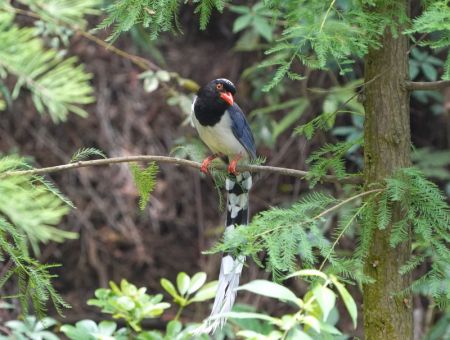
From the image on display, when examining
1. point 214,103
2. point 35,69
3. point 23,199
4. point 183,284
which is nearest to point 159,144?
point 214,103

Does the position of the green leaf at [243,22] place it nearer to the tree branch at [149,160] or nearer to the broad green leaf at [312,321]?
the tree branch at [149,160]

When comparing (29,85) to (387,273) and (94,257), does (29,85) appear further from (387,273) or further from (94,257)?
(94,257)

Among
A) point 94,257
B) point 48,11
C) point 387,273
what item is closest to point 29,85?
point 48,11

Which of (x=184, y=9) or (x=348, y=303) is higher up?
(x=184, y=9)

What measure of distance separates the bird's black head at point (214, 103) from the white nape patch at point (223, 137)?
0.11ft

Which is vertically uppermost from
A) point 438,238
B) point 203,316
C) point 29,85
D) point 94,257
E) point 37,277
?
point 29,85

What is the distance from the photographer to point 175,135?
637cm

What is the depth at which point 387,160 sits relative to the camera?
2.73 m

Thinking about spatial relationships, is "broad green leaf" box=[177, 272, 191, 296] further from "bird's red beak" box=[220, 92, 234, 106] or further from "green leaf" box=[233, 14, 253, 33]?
"green leaf" box=[233, 14, 253, 33]

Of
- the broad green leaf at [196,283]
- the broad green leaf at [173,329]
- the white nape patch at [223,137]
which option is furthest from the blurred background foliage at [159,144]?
the broad green leaf at [173,329]

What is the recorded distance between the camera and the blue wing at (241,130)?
13.8ft

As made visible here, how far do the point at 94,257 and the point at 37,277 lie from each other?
138 inches

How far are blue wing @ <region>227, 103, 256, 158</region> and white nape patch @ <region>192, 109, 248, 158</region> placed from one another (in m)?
0.02

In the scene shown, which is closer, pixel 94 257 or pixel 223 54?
pixel 94 257
